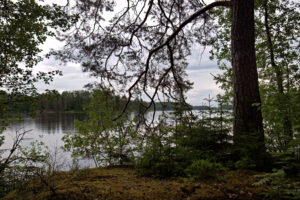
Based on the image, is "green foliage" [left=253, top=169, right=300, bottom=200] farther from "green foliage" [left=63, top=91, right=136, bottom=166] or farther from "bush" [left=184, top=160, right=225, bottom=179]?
"green foliage" [left=63, top=91, right=136, bottom=166]

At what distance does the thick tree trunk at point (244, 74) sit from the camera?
3918mm

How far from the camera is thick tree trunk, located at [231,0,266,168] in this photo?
3.92m

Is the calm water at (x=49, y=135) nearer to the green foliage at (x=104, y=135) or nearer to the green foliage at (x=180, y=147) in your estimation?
the green foliage at (x=104, y=135)

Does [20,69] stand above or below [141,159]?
above

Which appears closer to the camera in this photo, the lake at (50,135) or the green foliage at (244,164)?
the green foliage at (244,164)

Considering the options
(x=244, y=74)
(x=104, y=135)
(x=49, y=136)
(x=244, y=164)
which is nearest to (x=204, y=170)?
(x=244, y=164)

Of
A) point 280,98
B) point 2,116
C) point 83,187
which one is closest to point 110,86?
point 2,116

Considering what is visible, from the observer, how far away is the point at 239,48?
165 inches

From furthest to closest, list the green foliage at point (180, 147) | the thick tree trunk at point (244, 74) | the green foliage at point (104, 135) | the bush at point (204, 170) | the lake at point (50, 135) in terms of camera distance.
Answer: the lake at point (50, 135) < the green foliage at point (104, 135) < the thick tree trunk at point (244, 74) < the green foliage at point (180, 147) < the bush at point (204, 170)

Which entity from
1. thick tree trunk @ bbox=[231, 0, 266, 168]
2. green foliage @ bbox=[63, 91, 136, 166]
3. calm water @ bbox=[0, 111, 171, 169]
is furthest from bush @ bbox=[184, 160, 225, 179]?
calm water @ bbox=[0, 111, 171, 169]

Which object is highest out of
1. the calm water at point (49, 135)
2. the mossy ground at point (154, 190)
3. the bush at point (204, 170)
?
the bush at point (204, 170)

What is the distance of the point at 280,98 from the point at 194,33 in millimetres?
3983

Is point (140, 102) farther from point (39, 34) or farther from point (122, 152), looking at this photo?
point (39, 34)

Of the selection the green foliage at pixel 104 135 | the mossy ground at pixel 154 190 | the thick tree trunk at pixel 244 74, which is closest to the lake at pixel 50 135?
the green foliage at pixel 104 135
